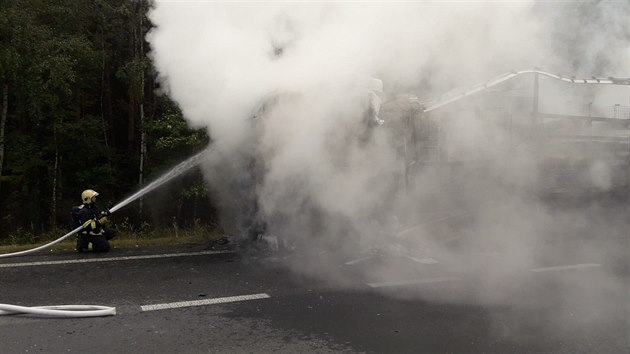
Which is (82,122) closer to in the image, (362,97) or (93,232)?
(93,232)

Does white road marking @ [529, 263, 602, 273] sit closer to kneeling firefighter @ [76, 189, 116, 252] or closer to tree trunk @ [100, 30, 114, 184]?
kneeling firefighter @ [76, 189, 116, 252]

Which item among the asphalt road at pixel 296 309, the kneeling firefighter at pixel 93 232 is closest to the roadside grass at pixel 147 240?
the kneeling firefighter at pixel 93 232

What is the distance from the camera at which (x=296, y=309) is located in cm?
412

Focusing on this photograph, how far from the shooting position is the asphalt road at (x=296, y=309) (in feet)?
11.3

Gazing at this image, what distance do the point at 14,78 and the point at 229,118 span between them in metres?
7.51

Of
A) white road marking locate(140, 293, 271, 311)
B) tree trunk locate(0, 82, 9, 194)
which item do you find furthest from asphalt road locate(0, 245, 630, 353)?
tree trunk locate(0, 82, 9, 194)

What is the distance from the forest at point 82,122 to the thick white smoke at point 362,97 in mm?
4095

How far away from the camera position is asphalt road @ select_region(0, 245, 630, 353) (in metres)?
→ 3.44

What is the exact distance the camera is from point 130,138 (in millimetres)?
16703

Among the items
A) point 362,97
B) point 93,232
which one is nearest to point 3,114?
point 93,232

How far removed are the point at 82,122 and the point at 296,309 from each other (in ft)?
40.8

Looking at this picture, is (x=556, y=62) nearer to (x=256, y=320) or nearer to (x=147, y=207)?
(x=256, y=320)

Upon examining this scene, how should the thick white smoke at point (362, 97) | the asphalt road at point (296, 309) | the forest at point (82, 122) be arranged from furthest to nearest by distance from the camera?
the forest at point (82, 122) → the thick white smoke at point (362, 97) → the asphalt road at point (296, 309)

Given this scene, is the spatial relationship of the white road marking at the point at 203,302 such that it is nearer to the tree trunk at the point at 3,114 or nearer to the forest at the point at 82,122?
the forest at the point at 82,122
